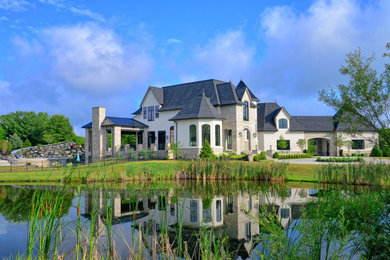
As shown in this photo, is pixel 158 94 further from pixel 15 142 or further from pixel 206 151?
pixel 15 142

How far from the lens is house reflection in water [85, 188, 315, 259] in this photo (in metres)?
6.79

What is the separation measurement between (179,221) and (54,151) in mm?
40379

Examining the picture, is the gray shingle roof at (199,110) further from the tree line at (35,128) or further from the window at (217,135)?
the tree line at (35,128)

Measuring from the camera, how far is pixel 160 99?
3219 centimetres

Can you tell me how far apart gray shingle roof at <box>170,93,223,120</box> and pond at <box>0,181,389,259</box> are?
37.3 ft

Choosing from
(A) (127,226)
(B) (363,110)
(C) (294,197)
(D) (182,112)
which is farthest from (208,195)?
(D) (182,112)

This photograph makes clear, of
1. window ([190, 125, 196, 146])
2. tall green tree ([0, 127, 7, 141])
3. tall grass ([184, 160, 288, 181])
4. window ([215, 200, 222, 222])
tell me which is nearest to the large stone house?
window ([190, 125, 196, 146])

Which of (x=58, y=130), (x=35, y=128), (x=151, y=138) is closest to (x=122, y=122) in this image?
(x=151, y=138)

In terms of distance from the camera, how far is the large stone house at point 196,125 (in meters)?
27.5

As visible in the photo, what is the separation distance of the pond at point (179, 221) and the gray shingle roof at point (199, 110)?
37.3 feet

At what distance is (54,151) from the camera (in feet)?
134

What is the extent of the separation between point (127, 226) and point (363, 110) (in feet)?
37.7

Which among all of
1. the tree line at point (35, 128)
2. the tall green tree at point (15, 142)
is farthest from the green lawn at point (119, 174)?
the tree line at point (35, 128)

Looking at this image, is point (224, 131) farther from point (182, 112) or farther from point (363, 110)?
point (363, 110)
